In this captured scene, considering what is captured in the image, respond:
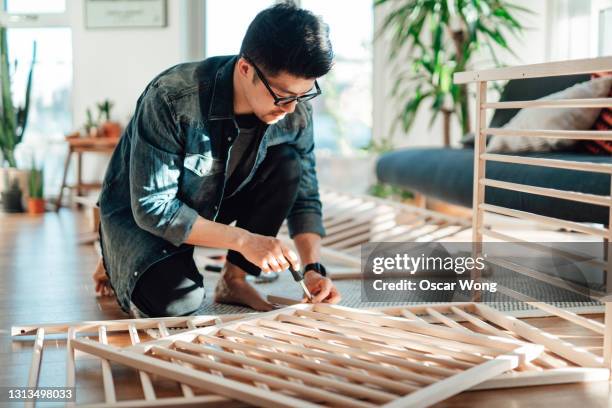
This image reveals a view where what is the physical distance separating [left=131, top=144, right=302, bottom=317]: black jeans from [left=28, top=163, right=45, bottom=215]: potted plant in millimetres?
2792

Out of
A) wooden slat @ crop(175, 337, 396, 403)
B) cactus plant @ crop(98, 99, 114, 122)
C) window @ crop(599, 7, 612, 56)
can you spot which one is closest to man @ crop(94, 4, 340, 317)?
wooden slat @ crop(175, 337, 396, 403)

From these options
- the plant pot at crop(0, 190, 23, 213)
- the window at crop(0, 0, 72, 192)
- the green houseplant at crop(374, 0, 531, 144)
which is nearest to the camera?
the green houseplant at crop(374, 0, 531, 144)

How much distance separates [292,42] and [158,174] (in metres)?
0.43

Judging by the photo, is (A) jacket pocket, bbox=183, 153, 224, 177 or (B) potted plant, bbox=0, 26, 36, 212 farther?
(B) potted plant, bbox=0, 26, 36, 212

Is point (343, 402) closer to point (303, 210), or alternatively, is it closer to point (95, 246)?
point (303, 210)

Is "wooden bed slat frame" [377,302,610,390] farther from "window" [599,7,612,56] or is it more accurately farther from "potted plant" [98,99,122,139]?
"potted plant" [98,99,122,139]

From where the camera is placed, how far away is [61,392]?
1.36 metres

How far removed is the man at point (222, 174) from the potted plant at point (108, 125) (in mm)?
2815

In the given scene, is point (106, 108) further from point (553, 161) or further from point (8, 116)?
point (553, 161)

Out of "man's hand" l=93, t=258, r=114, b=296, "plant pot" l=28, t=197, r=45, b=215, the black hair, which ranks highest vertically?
the black hair

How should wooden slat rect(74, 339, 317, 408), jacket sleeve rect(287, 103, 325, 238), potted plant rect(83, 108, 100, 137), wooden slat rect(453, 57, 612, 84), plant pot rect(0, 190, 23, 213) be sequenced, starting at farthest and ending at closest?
1. potted plant rect(83, 108, 100, 137)
2. plant pot rect(0, 190, 23, 213)
3. jacket sleeve rect(287, 103, 325, 238)
4. wooden slat rect(453, 57, 612, 84)
5. wooden slat rect(74, 339, 317, 408)

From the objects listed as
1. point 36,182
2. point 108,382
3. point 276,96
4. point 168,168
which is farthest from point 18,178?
Answer: point 108,382

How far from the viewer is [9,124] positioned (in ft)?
15.3

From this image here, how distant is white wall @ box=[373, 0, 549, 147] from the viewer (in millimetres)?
4094
